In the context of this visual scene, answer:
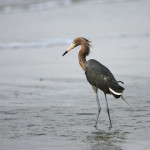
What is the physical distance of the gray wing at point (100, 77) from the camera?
708 centimetres

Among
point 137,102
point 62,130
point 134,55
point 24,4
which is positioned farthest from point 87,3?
point 62,130

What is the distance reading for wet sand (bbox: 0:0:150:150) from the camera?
6.25 meters

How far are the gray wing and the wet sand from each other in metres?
0.51

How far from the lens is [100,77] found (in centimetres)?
722

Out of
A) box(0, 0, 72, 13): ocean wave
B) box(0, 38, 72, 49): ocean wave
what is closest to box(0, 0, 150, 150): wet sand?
box(0, 38, 72, 49): ocean wave

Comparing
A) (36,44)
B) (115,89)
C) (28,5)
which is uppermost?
(115,89)

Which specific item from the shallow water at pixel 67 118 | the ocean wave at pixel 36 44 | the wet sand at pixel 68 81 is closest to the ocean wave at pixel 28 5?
the wet sand at pixel 68 81

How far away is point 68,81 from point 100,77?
2.66 m

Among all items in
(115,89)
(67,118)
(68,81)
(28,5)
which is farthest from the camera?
(28,5)

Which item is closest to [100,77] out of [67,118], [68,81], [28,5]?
[67,118]

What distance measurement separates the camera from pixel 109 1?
917 inches

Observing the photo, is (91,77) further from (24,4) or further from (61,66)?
(24,4)

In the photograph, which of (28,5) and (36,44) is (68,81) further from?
(28,5)

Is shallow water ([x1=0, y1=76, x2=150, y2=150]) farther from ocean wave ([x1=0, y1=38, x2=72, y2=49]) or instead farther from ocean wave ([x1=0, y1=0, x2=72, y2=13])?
ocean wave ([x1=0, y1=0, x2=72, y2=13])
